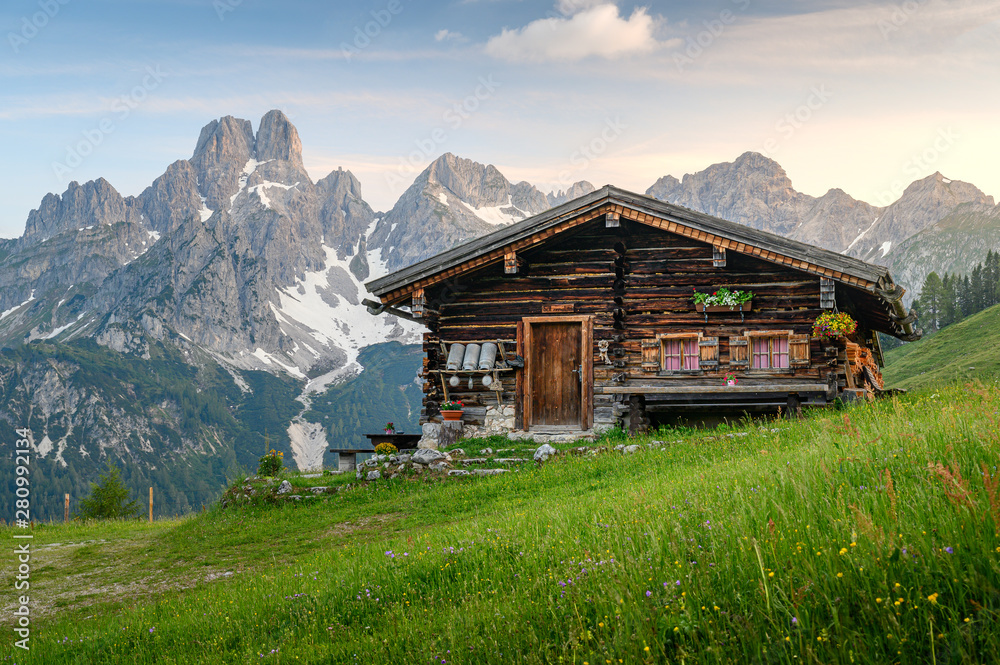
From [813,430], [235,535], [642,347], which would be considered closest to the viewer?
[813,430]

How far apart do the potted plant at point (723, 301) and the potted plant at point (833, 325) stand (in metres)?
1.62

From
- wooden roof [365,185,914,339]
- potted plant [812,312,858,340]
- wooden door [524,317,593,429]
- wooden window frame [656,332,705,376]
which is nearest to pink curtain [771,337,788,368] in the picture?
potted plant [812,312,858,340]

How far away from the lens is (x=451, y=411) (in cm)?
1820

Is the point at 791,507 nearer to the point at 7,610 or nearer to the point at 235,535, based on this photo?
the point at 7,610

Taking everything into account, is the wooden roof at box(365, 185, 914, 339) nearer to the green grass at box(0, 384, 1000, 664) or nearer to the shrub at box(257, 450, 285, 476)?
the shrub at box(257, 450, 285, 476)

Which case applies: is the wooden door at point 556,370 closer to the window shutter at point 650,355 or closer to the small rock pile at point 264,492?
the window shutter at point 650,355

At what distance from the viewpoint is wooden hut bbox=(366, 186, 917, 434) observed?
17.0 m

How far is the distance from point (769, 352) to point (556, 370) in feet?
17.4

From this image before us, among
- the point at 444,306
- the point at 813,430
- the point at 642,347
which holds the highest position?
the point at 444,306

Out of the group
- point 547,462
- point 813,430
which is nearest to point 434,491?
point 547,462

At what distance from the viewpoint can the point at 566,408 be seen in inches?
730

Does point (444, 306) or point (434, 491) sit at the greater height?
point (444, 306)

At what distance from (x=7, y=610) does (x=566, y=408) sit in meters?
12.7

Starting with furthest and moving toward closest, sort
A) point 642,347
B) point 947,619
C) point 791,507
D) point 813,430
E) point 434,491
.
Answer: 1. point 642,347
2. point 434,491
3. point 813,430
4. point 791,507
5. point 947,619
